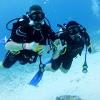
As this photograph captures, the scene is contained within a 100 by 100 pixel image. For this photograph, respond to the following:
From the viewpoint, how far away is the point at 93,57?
67.7 ft

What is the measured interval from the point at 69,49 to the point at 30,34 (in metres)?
1.29

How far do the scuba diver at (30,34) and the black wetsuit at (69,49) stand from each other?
541mm

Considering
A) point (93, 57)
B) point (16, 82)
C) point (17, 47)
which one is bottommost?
point (17, 47)

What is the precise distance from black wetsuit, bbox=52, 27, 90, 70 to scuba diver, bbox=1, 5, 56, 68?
21.3 inches

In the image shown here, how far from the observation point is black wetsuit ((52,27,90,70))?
7.67 metres

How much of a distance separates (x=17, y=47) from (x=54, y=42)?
1000 mm

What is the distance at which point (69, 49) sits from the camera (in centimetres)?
785

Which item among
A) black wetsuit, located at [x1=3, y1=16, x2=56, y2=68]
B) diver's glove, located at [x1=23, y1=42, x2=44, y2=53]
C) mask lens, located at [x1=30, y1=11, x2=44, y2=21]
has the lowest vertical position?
diver's glove, located at [x1=23, y1=42, x2=44, y2=53]

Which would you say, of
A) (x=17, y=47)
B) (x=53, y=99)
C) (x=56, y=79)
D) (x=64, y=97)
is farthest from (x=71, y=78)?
(x=17, y=47)

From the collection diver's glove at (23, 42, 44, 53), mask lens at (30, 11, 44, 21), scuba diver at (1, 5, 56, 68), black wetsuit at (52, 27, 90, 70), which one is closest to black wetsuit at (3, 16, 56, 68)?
scuba diver at (1, 5, 56, 68)

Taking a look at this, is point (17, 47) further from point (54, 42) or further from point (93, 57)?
point (93, 57)

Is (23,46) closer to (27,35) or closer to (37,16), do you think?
(27,35)

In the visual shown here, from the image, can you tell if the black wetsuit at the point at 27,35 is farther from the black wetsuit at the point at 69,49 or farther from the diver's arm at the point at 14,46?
the black wetsuit at the point at 69,49

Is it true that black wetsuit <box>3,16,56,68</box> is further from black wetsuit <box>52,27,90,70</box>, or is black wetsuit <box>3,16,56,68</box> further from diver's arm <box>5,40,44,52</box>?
black wetsuit <box>52,27,90,70</box>
